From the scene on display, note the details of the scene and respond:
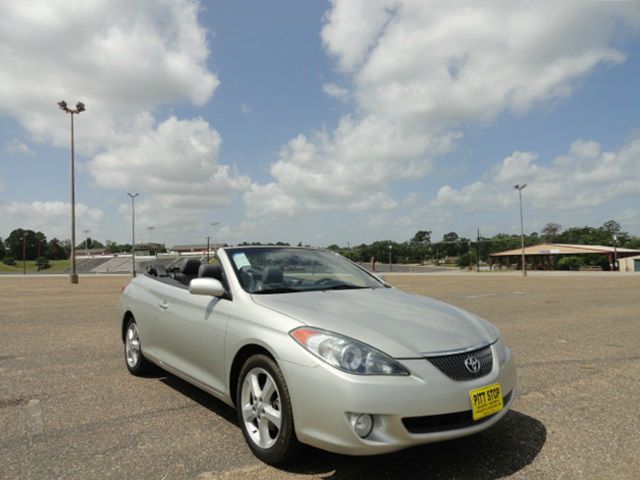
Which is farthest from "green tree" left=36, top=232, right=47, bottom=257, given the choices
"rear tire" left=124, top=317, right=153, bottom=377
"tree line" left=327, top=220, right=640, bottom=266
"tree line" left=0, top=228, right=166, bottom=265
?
"rear tire" left=124, top=317, right=153, bottom=377

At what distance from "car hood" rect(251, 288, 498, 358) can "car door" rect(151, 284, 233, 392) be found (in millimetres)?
413

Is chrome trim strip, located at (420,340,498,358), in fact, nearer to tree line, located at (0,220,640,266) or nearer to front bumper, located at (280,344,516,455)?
front bumper, located at (280,344,516,455)

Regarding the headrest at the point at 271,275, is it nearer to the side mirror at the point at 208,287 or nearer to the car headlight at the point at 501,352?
the side mirror at the point at 208,287

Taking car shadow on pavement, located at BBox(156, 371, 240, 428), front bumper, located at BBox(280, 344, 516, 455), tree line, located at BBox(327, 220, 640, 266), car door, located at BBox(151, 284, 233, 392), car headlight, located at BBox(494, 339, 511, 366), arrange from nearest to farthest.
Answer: front bumper, located at BBox(280, 344, 516, 455) → car headlight, located at BBox(494, 339, 511, 366) → car door, located at BBox(151, 284, 233, 392) → car shadow on pavement, located at BBox(156, 371, 240, 428) → tree line, located at BBox(327, 220, 640, 266)

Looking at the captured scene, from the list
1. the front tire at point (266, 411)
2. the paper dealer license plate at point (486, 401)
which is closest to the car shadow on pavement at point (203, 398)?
the front tire at point (266, 411)

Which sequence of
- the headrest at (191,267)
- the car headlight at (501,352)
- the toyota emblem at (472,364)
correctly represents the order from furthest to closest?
the headrest at (191,267) → the car headlight at (501,352) → the toyota emblem at (472,364)

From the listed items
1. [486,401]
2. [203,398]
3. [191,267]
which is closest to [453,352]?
[486,401]

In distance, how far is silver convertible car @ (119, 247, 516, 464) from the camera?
8.86ft

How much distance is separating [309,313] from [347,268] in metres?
1.64

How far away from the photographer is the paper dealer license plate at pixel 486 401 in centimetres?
288

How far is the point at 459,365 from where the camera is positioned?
293cm

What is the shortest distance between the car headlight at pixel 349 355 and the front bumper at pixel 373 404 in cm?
4

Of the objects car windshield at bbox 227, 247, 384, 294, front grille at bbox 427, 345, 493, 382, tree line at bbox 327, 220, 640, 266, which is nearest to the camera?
front grille at bbox 427, 345, 493, 382

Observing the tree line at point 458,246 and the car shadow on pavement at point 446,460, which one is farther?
the tree line at point 458,246
